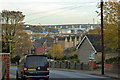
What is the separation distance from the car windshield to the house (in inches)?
1260

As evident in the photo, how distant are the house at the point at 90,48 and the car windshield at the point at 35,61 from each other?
31999mm

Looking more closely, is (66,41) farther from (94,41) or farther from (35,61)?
(35,61)

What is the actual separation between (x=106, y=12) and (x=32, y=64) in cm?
1739

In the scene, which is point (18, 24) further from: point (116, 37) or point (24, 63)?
point (24, 63)

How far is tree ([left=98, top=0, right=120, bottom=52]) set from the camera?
32.7 metres

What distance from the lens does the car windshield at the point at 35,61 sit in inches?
835

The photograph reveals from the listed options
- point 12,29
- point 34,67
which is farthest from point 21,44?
point 34,67

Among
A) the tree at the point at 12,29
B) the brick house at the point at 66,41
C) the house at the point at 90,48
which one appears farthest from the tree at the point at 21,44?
the brick house at the point at 66,41

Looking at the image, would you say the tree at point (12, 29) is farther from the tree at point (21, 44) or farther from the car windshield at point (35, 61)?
the car windshield at point (35, 61)

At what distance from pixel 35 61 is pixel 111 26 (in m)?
14.6

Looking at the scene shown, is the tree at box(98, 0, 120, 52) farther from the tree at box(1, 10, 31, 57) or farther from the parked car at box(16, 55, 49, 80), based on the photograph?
the tree at box(1, 10, 31, 57)

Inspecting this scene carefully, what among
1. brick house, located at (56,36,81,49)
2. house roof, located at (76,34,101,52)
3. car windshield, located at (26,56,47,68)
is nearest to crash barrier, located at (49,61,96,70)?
house roof, located at (76,34,101,52)

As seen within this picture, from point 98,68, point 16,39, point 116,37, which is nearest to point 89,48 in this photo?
point 98,68

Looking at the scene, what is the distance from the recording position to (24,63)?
21.3 metres
